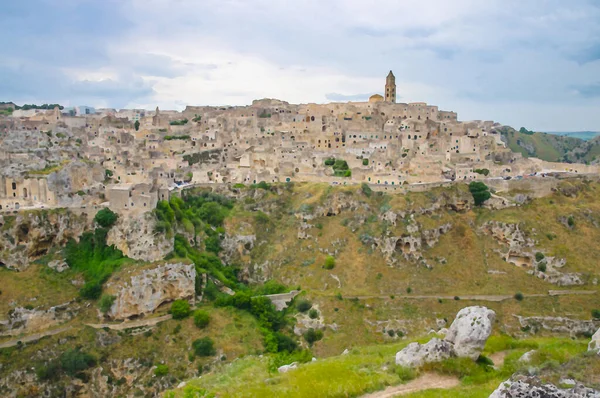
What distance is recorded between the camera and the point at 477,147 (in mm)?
61062

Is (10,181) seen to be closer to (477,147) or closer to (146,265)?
(146,265)

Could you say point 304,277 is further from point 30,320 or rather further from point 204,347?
point 30,320

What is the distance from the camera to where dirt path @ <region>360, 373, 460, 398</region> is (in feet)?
53.9

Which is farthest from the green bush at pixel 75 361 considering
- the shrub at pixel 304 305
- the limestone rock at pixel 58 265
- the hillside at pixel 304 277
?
the shrub at pixel 304 305

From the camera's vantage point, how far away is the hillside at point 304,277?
121 feet

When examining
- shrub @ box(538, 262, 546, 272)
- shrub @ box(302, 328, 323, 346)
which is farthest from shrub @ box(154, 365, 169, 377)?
shrub @ box(538, 262, 546, 272)

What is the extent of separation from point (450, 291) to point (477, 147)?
23249 mm

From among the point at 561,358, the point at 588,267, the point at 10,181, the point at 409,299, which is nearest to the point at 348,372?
the point at 561,358

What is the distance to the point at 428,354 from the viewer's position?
17.9 m

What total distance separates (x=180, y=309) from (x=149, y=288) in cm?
286

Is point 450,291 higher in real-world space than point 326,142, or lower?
lower

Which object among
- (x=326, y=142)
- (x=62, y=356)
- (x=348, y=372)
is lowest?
(x=62, y=356)

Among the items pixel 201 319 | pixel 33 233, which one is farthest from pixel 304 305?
pixel 33 233

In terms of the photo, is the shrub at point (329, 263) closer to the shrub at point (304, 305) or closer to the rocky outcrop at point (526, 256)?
the shrub at point (304, 305)
